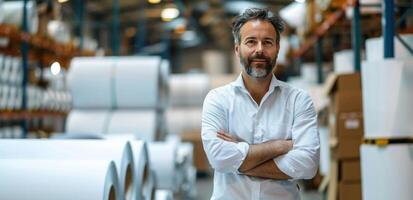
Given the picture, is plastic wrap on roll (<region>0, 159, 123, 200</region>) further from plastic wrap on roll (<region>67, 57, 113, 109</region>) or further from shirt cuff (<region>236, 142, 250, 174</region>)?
plastic wrap on roll (<region>67, 57, 113, 109</region>)

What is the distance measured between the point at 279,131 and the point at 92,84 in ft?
14.5

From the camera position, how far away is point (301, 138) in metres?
3.06

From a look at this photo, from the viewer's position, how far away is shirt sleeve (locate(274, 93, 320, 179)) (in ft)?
9.86

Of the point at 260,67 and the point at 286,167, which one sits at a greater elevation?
the point at 260,67

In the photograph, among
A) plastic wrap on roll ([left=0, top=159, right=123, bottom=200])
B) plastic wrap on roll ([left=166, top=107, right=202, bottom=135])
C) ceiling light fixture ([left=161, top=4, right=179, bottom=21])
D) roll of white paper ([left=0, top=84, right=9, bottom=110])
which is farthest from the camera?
ceiling light fixture ([left=161, top=4, right=179, bottom=21])

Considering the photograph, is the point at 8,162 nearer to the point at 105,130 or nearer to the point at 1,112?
the point at 105,130

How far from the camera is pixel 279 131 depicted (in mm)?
3070

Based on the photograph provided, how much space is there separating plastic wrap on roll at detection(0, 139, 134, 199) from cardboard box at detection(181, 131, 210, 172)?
10.6m

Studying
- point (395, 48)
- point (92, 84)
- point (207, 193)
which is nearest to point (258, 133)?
point (395, 48)

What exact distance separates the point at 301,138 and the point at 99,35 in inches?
818

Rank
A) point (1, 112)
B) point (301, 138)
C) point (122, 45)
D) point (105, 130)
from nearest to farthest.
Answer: point (301, 138), point (105, 130), point (1, 112), point (122, 45)

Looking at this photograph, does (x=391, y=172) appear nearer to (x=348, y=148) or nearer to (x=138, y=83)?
(x=348, y=148)

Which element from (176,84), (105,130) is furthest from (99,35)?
(105,130)

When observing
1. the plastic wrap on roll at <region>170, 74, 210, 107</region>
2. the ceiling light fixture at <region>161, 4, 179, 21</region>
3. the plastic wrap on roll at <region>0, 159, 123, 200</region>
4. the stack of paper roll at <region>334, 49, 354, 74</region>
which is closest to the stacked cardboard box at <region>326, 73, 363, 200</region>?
the stack of paper roll at <region>334, 49, 354, 74</region>
